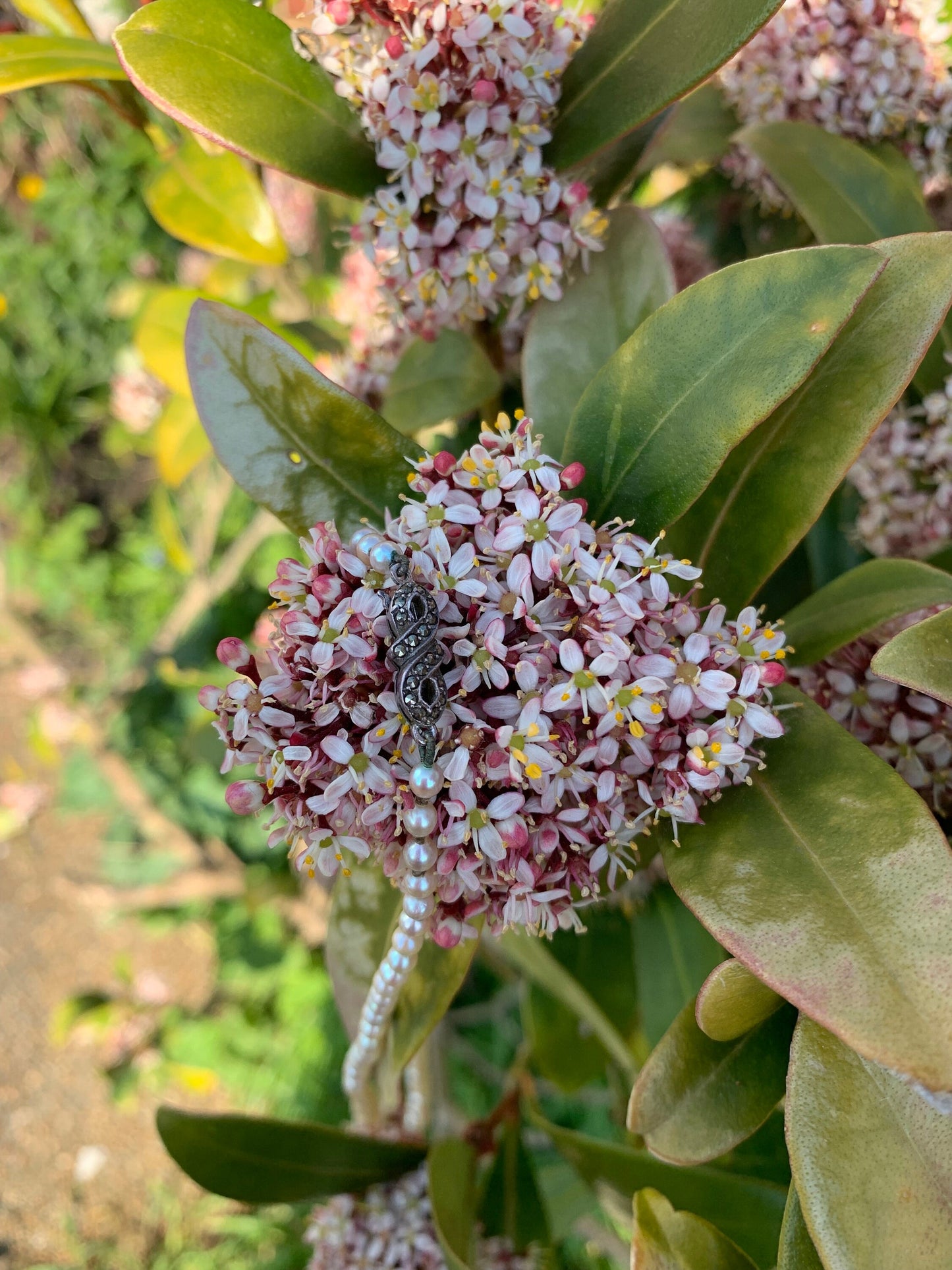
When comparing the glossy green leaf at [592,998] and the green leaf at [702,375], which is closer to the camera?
the green leaf at [702,375]

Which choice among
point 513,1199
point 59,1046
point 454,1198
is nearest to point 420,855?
point 454,1198

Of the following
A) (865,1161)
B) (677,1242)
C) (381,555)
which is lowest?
(677,1242)

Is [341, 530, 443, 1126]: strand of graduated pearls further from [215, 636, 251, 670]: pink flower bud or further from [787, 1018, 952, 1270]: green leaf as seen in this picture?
[787, 1018, 952, 1270]: green leaf

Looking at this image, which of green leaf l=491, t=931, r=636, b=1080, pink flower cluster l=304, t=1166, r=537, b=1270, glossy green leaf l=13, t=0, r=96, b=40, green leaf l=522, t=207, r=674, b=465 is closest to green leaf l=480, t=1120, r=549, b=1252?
pink flower cluster l=304, t=1166, r=537, b=1270

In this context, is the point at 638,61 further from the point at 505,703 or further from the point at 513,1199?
the point at 513,1199

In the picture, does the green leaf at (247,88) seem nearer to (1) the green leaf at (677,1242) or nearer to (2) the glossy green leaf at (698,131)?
(2) the glossy green leaf at (698,131)

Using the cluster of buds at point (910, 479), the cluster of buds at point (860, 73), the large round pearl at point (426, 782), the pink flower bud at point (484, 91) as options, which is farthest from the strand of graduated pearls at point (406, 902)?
the cluster of buds at point (860, 73)
